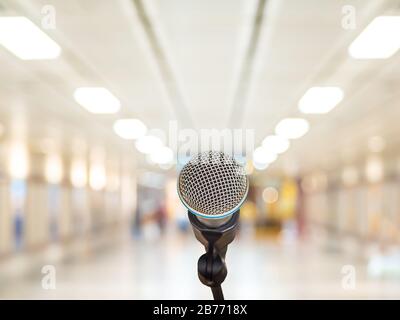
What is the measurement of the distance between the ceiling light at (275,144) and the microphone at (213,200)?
10.3 meters

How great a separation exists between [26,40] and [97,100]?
2.66 metres

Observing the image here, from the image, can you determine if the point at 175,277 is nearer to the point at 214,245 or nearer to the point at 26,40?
the point at 26,40

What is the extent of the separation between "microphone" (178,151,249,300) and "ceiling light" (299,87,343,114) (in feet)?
17.5

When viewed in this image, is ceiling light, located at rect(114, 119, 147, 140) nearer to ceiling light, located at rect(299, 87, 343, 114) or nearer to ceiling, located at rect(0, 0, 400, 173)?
ceiling, located at rect(0, 0, 400, 173)

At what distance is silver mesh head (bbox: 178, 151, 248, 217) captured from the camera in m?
1.00

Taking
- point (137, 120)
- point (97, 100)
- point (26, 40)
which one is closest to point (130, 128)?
point (137, 120)

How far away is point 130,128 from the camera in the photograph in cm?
932

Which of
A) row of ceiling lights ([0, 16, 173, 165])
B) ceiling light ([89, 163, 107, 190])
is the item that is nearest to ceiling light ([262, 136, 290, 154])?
row of ceiling lights ([0, 16, 173, 165])

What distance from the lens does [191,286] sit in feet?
26.6

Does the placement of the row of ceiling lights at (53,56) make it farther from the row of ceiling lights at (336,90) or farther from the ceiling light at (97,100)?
the row of ceiling lights at (336,90)

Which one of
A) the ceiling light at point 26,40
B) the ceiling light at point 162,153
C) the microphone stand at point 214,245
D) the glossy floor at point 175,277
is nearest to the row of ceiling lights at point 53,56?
the ceiling light at point 26,40
